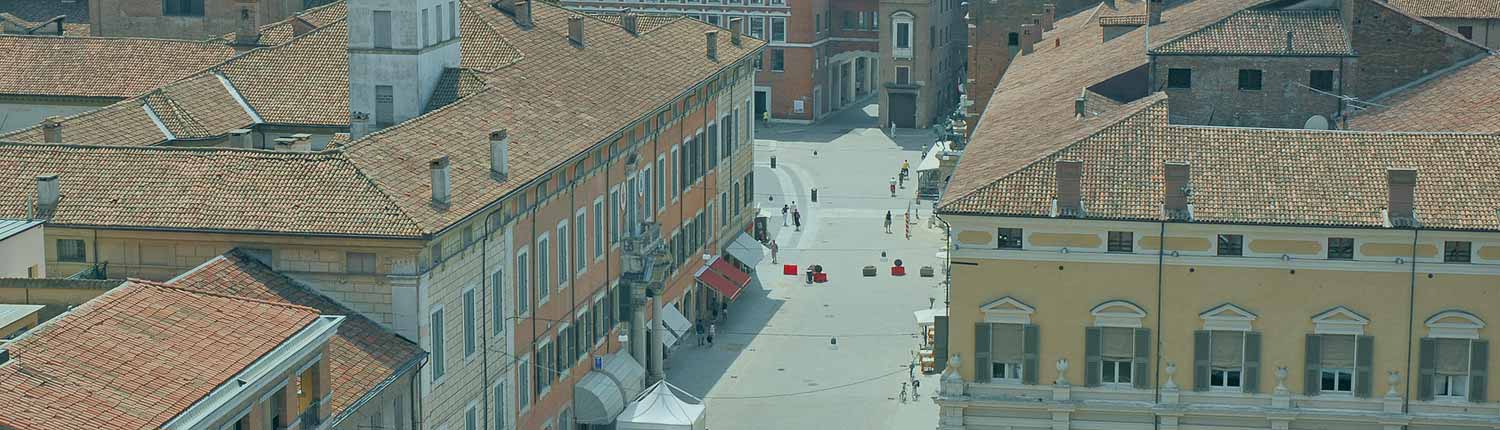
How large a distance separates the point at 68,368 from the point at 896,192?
7096cm

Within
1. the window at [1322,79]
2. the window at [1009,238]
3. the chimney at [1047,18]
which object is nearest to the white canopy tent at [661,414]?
the window at [1009,238]

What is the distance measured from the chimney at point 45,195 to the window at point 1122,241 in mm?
22283

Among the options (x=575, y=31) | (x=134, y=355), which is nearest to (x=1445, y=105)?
(x=575, y=31)

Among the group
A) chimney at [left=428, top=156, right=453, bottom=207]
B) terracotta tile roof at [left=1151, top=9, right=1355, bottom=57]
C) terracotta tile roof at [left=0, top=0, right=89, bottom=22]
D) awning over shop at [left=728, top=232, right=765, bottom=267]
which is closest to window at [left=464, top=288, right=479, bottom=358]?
chimney at [left=428, top=156, right=453, bottom=207]

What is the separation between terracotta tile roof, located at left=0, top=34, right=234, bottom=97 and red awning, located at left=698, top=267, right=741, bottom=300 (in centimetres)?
1644

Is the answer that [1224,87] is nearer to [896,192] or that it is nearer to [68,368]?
[68,368]

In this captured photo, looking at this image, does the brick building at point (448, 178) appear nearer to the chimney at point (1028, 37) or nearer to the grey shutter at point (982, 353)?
the grey shutter at point (982, 353)

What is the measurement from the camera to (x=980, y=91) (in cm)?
9988

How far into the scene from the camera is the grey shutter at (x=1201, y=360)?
52.7m

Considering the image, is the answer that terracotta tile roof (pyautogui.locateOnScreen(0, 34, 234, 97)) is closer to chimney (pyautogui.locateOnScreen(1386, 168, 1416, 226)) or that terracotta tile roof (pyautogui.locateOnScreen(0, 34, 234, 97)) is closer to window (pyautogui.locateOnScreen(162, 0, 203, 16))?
window (pyautogui.locateOnScreen(162, 0, 203, 16))

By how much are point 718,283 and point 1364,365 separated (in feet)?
100

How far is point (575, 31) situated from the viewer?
74.6m

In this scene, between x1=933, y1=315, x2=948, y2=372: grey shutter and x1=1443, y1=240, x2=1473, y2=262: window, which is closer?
x1=1443, y1=240, x2=1473, y2=262: window

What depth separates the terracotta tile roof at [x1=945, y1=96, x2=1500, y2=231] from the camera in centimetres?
5197
